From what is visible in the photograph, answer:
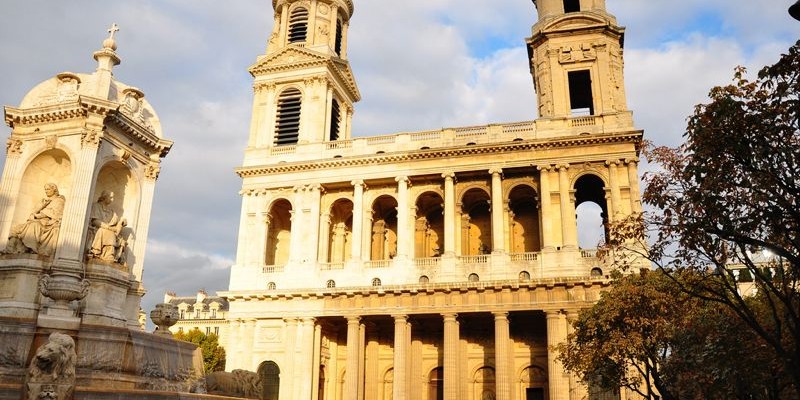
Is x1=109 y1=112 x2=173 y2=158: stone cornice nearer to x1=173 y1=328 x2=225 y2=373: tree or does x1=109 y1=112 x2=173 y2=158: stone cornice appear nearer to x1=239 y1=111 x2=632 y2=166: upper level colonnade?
x1=239 y1=111 x2=632 y2=166: upper level colonnade

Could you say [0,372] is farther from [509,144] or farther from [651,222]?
[509,144]

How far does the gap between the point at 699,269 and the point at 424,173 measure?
22850 mm

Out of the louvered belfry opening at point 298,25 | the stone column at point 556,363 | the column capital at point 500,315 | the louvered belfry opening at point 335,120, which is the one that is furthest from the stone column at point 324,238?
the louvered belfry opening at point 298,25

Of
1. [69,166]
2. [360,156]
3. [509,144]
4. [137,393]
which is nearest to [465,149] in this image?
[509,144]

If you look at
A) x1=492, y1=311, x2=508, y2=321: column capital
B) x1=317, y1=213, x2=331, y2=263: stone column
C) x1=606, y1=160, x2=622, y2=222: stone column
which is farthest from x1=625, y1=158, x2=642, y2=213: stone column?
x1=317, y1=213, x2=331, y2=263: stone column

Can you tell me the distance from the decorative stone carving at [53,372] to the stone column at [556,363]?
21.7 meters

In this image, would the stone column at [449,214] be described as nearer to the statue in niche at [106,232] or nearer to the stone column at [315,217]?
the stone column at [315,217]

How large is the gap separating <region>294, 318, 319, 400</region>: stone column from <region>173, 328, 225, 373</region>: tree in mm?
21042

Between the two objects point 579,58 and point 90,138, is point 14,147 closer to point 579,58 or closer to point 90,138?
point 90,138

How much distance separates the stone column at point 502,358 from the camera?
28484mm

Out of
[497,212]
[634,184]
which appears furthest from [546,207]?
[634,184]

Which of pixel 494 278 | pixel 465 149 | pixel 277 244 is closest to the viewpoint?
pixel 494 278

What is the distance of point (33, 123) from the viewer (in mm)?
13648

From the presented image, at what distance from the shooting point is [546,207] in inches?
1222
